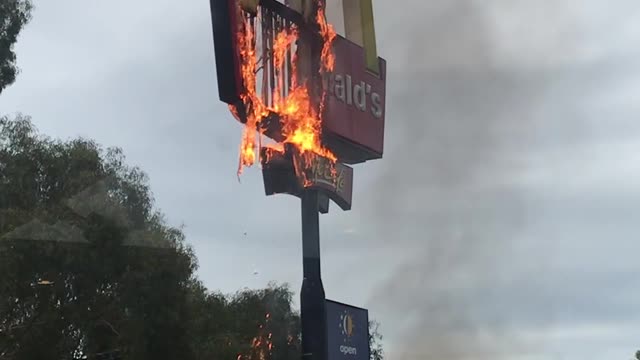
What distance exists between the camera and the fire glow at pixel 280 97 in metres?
18.4

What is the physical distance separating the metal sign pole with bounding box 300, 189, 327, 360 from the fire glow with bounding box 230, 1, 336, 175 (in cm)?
196

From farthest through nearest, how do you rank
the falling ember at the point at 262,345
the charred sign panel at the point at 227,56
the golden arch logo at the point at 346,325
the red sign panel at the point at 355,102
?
1. the falling ember at the point at 262,345
2. the red sign panel at the point at 355,102
3. the golden arch logo at the point at 346,325
4. the charred sign panel at the point at 227,56

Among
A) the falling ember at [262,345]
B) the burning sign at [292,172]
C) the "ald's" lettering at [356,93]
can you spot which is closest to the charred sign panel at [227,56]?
the burning sign at [292,172]

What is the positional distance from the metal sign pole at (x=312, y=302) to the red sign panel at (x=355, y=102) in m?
2.89

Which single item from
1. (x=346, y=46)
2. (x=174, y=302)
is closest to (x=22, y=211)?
(x=174, y=302)

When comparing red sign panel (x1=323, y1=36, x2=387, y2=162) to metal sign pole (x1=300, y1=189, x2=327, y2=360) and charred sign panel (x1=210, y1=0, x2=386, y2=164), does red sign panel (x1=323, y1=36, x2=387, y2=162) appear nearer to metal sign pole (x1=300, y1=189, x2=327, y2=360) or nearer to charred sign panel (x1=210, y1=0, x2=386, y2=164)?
charred sign panel (x1=210, y1=0, x2=386, y2=164)

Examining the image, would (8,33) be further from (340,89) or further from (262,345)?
(262,345)

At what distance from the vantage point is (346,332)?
19.8 metres

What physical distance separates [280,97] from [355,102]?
126 inches

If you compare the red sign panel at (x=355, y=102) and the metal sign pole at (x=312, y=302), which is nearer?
the metal sign pole at (x=312, y=302)

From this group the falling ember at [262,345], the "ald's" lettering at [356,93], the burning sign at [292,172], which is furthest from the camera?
the falling ember at [262,345]

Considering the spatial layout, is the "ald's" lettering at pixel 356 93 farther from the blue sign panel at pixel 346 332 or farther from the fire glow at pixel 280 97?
the blue sign panel at pixel 346 332

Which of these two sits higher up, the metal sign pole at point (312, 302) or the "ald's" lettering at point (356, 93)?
the "ald's" lettering at point (356, 93)

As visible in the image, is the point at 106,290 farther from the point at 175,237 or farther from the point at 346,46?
the point at 346,46
